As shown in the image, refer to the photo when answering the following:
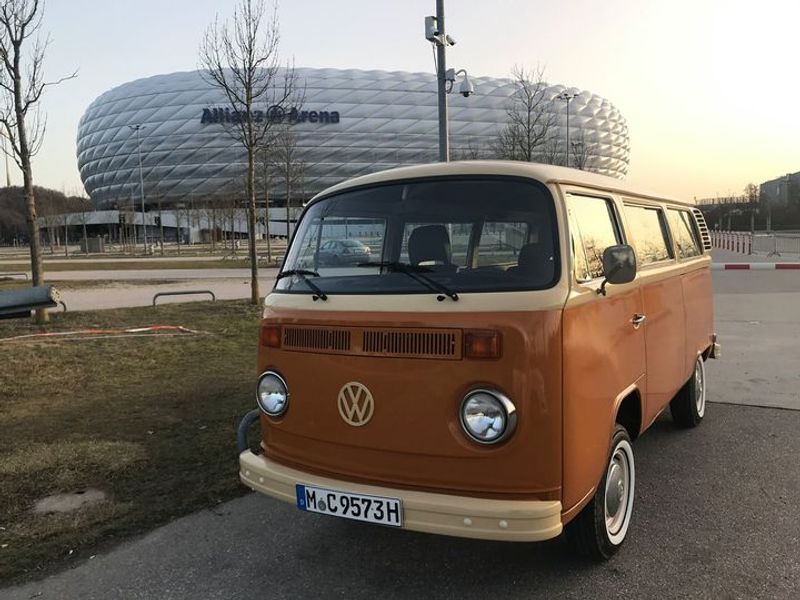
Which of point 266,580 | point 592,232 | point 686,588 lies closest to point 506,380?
point 592,232

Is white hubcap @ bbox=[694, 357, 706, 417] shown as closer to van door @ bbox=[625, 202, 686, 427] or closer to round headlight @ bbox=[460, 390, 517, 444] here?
van door @ bbox=[625, 202, 686, 427]

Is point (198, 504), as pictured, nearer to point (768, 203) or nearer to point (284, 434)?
point (284, 434)

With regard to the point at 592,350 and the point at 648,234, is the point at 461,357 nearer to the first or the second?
the point at 592,350

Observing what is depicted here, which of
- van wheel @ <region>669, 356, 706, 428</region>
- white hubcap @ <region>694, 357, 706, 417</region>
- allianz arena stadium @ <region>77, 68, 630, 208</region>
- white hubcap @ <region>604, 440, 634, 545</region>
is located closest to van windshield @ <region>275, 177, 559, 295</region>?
white hubcap @ <region>604, 440, 634, 545</region>

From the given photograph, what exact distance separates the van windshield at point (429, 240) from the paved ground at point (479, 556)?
1.48 m

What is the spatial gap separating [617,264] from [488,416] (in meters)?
1.02

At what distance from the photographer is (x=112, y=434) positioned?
225 inches

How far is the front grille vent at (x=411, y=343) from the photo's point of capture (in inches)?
114

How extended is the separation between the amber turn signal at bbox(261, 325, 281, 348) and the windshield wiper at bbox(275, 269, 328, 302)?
27 centimetres

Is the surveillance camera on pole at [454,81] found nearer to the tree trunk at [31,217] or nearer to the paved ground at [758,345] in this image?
the paved ground at [758,345]

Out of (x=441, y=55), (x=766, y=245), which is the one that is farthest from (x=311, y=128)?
(x=441, y=55)

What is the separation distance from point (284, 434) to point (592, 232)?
1.99 m

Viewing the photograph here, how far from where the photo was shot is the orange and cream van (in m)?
2.82

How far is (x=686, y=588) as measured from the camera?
3145 millimetres
